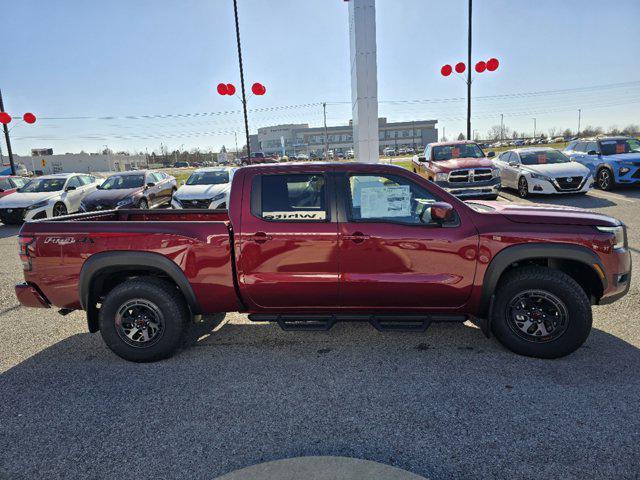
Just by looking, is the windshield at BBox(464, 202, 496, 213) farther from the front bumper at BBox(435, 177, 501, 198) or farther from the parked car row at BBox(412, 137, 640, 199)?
the parked car row at BBox(412, 137, 640, 199)

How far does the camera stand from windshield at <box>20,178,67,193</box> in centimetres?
1330

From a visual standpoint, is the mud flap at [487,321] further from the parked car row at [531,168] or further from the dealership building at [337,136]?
the dealership building at [337,136]

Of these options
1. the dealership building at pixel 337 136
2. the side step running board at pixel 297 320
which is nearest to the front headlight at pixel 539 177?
the side step running board at pixel 297 320

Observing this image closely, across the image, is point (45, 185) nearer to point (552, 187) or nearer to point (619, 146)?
point (552, 187)

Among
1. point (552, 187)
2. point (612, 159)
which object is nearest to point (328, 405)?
point (552, 187)

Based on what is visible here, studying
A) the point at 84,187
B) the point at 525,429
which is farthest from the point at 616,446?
the point at 84,187

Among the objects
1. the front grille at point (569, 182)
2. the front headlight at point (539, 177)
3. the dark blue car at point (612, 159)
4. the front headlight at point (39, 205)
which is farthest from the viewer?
the dark blue car at point (612, 159)

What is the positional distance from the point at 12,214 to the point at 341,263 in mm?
13067

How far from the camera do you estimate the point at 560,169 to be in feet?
39.3

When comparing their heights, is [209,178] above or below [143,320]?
above

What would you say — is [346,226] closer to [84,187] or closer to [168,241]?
[168,241]

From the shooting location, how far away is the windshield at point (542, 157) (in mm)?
12857

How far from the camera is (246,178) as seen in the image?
3.80 meters

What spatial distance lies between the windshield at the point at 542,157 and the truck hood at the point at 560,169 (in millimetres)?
371
